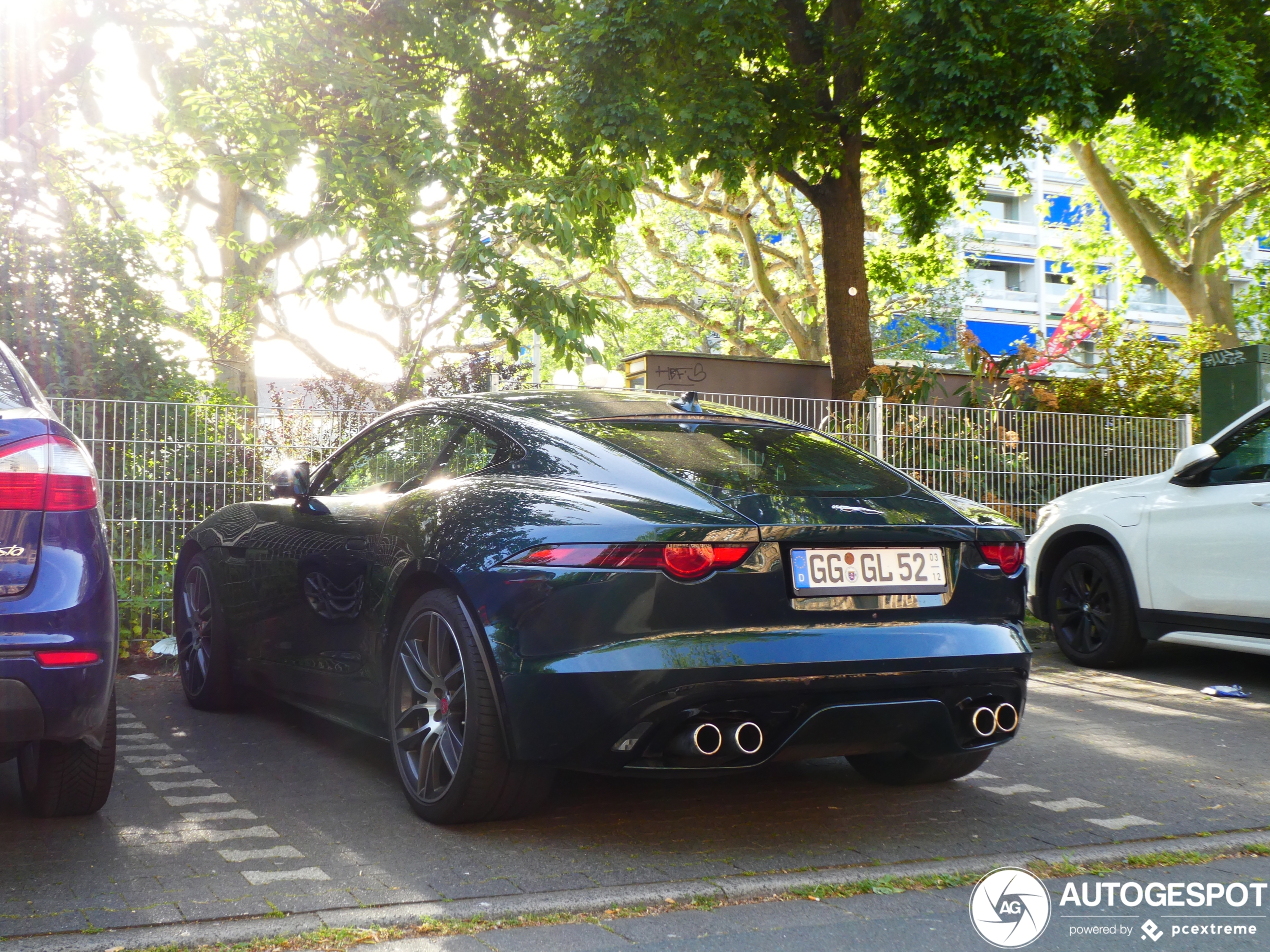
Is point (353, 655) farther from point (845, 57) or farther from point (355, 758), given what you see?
point (845, 57)

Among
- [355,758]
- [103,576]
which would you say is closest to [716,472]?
[103,576]

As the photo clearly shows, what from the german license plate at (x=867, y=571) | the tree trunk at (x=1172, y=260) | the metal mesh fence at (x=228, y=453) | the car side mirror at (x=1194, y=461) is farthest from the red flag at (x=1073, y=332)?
the german license plate at (x=867, y=571)

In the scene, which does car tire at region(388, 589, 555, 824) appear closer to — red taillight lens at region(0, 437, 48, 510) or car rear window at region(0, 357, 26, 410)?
red taillight lens at region(0, 437, 48, 510)

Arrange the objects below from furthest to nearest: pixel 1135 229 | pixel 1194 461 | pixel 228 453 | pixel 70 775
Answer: pixel 1135 229
pixel 228 453
pixel 1194 461
pixel 70 775

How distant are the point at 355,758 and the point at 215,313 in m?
18.2

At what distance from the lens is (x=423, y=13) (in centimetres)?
1411

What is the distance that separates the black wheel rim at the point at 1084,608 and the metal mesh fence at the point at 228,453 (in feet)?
7.94

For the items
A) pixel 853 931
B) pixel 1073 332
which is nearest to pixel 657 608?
pixel 853 931

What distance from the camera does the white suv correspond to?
22.0 feet

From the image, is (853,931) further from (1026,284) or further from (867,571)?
(1026,284)

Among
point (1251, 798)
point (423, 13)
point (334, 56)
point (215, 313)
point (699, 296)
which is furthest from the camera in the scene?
point (699, 296)

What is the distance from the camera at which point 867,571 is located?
3695 millimetres

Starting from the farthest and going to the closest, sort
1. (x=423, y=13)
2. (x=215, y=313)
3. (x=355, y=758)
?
(x=215, y=313) → (x=423, y=13) → (x=355, y=758)

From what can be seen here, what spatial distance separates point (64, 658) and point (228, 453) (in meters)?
5.62
